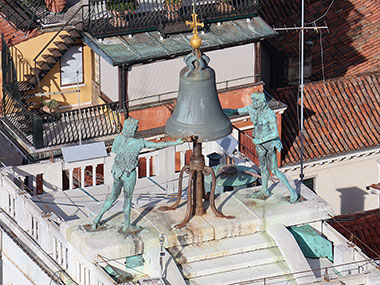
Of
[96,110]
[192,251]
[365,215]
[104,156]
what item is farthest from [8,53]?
[192,251]

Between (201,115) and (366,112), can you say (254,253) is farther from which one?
(366,112)

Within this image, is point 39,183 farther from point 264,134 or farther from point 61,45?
point 61,45

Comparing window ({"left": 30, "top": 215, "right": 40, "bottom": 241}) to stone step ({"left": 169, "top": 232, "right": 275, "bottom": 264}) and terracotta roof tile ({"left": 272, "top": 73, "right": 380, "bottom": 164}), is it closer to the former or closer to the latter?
stone step ({"left": 169, "top": 232, "right": 275, "bottom": 264})

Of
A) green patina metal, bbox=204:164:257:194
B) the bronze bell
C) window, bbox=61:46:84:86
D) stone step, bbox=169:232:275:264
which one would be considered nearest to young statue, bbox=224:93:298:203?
the bronze bell

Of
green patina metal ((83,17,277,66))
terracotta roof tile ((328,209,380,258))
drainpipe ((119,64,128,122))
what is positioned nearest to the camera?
terracotta roof tile ((328,209,380,258))

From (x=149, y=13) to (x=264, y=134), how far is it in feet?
47.9

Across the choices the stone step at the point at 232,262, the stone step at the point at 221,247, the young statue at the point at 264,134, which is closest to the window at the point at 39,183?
the young statue at the point at 264,134

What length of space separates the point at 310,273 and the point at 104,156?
880cm

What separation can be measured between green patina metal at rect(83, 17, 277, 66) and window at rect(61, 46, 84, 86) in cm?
180

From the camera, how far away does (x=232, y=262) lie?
4259 cm

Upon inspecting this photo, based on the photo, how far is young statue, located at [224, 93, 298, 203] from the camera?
43.5 metres

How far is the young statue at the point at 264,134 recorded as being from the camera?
143ft

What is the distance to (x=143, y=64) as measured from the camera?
5734 cm

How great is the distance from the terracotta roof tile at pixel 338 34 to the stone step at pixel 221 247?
83.8 feet
